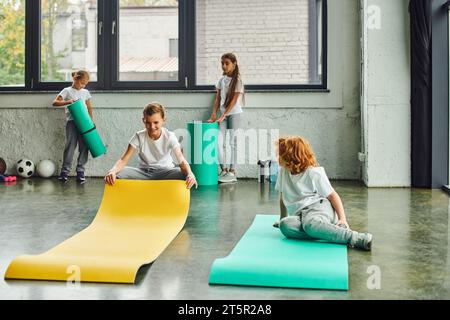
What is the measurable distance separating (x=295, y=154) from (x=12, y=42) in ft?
18.2

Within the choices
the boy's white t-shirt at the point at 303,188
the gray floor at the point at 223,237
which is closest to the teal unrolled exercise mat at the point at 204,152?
the gray floor at the point at 223,237

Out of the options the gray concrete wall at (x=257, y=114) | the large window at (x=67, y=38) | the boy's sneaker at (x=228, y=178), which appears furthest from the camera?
the large window at (x=67, y=38)

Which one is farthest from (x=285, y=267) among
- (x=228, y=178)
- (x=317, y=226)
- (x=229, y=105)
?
(x=229, y=105)

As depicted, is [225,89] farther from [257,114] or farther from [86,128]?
[86,128]

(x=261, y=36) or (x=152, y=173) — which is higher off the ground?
(x=261, y=36)

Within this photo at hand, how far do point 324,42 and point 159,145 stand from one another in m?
3.37

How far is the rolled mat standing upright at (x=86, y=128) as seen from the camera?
284 inches

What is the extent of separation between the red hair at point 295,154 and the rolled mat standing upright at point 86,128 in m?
3.97

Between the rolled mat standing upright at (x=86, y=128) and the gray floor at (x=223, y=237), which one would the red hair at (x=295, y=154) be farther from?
the rolled mat standing upright at (x=86, y=128)

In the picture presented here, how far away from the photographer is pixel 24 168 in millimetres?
7656

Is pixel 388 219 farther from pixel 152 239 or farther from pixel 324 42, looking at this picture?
pixel 324 42

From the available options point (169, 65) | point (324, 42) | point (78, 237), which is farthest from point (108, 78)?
point (78, 237)

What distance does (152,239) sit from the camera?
3.73 meters

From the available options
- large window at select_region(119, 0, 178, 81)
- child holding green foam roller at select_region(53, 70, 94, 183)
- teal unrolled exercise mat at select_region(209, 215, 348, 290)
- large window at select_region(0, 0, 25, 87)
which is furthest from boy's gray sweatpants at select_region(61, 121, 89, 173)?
teal unrolled exercise mat at select_region(209, 215, 348, 290)
